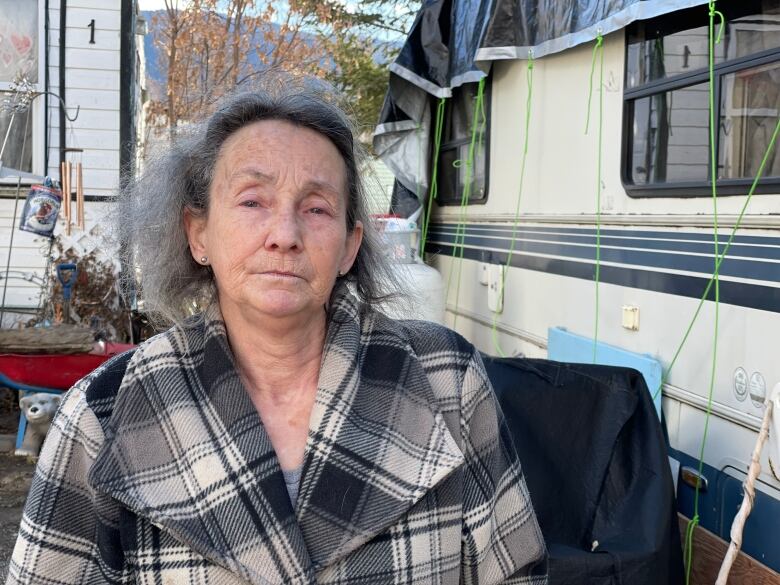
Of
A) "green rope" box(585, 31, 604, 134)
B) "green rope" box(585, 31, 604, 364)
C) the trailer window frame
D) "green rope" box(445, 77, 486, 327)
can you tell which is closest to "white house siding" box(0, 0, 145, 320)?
the trailer window frame

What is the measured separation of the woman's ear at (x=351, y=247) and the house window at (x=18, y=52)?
618cm

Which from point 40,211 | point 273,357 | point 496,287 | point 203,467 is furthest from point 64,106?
point 203,467

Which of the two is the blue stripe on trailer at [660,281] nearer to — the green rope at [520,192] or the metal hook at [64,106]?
the green rope at [520,192]

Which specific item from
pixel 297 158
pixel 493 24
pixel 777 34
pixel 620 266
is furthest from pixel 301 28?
pixel 297 158

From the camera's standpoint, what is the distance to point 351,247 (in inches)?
79.0

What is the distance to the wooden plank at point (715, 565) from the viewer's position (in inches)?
122

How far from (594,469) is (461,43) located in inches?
130

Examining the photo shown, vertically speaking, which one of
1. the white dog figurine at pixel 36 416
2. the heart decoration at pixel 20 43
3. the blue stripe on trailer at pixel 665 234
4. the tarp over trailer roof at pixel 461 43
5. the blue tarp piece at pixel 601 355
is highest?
the heart decoration at pixel 20 43

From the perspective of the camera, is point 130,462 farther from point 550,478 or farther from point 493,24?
point 493,24

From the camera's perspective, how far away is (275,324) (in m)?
1.83

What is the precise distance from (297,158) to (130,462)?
2.16ft

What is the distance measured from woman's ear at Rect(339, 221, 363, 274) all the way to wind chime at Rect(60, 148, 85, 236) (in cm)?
545

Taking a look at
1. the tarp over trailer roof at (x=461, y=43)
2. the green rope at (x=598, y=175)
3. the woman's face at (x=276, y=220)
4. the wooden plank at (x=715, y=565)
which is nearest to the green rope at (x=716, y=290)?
the wooden plank at (x=715, y=565)

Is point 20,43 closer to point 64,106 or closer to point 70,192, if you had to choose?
point 64,106
